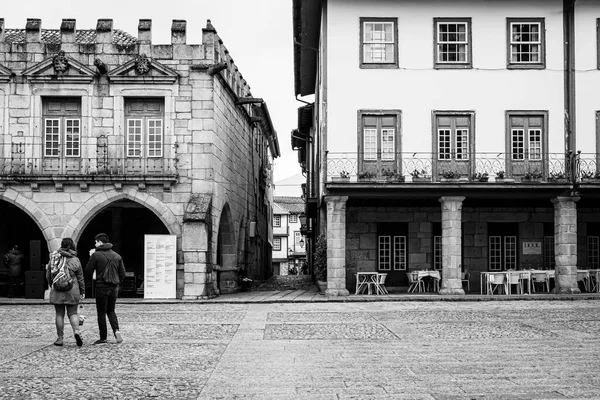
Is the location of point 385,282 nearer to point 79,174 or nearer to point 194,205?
point 194,205

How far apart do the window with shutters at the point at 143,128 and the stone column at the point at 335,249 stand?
528cm

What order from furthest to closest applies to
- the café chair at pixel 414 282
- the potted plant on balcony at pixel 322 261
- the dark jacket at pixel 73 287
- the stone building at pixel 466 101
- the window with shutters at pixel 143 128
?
the potted plant on balcony at pixel 322 261
the café chair at pixel 414 282
the stone building at pixel 466 101
the window with shutters at pixel 143 128
the dark jacket at pixel 73 287

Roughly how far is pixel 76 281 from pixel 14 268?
48.1 feet

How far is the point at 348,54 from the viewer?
86.3 ft

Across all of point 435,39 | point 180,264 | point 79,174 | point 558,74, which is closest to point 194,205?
point 180,264

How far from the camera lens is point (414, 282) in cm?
2728

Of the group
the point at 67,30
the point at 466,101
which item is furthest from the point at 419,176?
the point at 67,30

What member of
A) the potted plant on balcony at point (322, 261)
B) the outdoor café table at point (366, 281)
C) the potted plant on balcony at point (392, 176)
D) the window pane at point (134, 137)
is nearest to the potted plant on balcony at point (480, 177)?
the potted plant on balcony at point (392, 176)

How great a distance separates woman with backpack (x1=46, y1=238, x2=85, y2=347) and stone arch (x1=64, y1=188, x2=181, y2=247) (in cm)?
1229

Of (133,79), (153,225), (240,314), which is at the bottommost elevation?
(240,314)

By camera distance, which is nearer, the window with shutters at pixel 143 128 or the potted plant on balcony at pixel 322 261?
the window with shutters at pixel 143 128

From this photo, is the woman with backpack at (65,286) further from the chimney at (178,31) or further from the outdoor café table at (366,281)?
the outdoor café table at (366,281)

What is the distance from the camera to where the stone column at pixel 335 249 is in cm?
2548

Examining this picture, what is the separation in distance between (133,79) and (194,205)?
4106 mm
